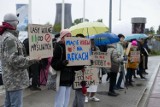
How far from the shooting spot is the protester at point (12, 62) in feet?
15.2

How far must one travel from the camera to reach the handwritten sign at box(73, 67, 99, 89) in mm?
6414

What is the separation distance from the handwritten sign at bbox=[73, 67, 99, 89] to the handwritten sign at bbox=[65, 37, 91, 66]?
1.20ft

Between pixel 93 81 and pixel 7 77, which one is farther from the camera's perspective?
pixel 93 81

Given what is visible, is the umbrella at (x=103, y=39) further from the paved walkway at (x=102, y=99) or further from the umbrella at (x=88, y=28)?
the paved walkway at (x=102, y=99)

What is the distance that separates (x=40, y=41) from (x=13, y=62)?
31.8 inches

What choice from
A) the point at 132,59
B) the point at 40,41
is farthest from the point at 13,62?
the point at 132,59

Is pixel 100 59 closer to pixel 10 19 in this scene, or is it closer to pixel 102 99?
pixel 102 99

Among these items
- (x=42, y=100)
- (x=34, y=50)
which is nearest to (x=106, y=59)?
(x=42, y=100)

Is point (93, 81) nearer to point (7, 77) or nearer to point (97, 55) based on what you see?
point (97, 55)

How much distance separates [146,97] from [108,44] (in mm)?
2328

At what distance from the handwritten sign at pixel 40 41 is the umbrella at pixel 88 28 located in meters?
2.56

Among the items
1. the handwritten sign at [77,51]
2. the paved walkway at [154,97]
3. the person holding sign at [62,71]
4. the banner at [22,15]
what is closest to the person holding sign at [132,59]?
the paved walkway at [154,97]

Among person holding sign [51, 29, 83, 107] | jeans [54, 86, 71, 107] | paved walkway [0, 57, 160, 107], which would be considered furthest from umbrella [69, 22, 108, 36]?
jeans [54, 86, 71, 107]

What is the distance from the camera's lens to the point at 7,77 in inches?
186
